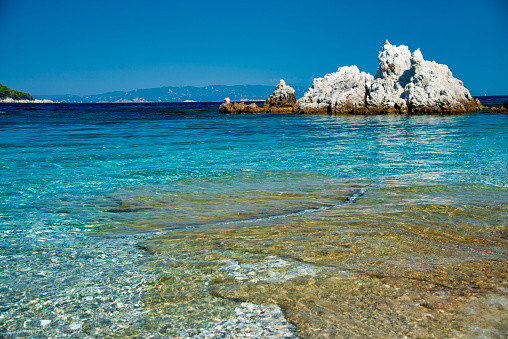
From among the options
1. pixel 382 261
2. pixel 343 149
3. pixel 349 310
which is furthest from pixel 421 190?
pixel 343 149

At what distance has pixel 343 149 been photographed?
1758 cm

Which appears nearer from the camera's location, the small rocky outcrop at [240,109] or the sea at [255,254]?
the sea at [255,254]

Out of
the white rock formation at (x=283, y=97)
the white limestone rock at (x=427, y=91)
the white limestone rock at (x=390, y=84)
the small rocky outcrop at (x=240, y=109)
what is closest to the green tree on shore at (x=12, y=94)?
Answer: the small rocky outcrop at (x=240, y=109)

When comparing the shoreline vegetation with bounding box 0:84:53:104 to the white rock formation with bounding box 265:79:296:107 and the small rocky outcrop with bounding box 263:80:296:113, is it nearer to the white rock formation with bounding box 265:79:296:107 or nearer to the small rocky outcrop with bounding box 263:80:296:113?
the small rocky outcrop with bounding box 263:80:296:113

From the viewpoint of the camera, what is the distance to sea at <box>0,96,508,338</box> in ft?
11.6

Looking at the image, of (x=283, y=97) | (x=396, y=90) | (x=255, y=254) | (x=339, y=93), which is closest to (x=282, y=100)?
(x=283, y=97)

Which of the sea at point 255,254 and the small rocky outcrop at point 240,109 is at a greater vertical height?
the small rocky outcrop at point 240,109

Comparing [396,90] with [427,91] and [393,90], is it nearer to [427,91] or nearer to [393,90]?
[393,90]

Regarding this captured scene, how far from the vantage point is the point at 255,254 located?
5129mm

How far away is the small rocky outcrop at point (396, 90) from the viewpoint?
41.7 metres

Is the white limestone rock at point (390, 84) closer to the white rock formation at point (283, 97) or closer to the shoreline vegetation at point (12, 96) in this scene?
the white rock formation at point (283, 97)

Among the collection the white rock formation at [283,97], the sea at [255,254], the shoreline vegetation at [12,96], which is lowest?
the sea at [255,254]

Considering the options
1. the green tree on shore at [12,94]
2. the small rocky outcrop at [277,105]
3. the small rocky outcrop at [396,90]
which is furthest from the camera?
the green tree on shore at [12,94]

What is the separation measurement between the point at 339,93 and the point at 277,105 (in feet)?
36.0
